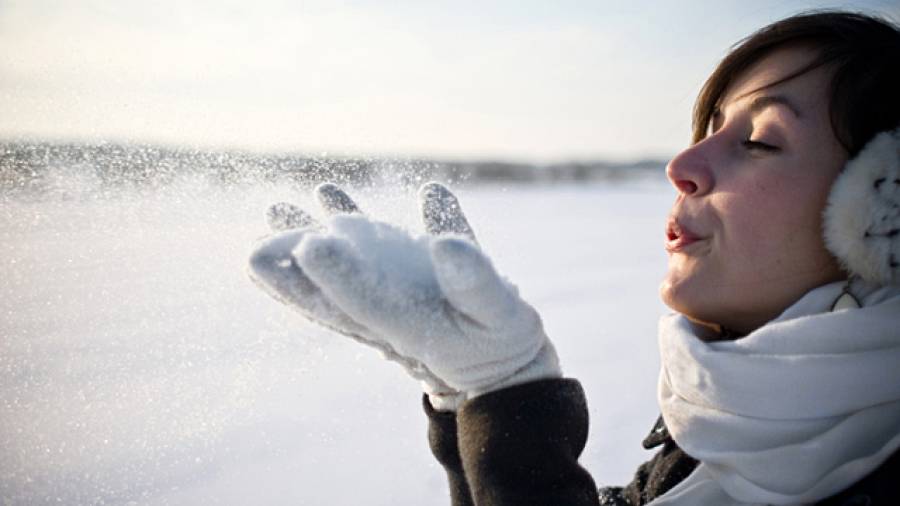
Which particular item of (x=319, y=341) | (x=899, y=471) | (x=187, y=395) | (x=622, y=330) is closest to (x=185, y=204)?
(x=187, y=395)

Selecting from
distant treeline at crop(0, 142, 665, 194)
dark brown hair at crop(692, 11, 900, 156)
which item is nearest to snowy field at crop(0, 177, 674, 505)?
distant treeline at crop(0, 142, 665, 194)

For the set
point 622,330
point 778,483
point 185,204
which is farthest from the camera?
point 622,330

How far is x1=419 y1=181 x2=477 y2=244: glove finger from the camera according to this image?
3.77ft

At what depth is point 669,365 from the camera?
1.23m

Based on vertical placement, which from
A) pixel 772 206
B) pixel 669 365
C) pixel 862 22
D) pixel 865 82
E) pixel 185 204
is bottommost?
pixel 669 365

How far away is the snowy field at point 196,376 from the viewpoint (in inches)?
79.4

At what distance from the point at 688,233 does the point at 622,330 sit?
3.27 metres

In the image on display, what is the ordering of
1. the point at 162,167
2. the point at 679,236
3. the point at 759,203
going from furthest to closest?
1. the point at 162,167
2. the point at 679,236
3. the point at 759,203

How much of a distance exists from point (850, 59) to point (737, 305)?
1.72ft

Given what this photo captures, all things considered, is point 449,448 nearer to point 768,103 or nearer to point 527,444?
point 527,444

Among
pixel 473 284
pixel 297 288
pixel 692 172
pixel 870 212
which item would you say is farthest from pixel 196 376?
pixel 870 212

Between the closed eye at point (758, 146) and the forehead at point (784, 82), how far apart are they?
98 mm

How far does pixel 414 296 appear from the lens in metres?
0.95

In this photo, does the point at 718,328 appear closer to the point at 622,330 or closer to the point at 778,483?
the point at 778,483
